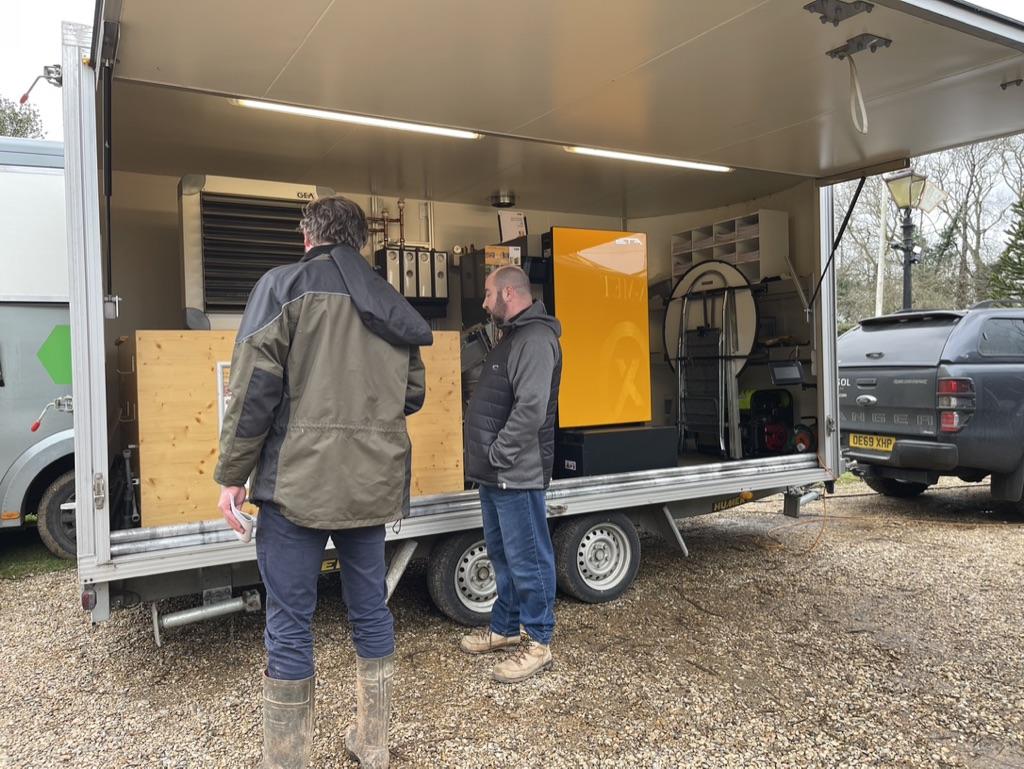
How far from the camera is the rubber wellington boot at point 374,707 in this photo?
2.52 meters

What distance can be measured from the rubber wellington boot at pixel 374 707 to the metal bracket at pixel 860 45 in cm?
281

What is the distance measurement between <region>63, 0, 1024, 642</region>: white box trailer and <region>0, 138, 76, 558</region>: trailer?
0.83m

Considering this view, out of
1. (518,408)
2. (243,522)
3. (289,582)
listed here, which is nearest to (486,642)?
(518,408)

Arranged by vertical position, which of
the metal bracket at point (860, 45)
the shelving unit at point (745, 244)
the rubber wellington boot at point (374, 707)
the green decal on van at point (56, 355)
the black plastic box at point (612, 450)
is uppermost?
the metal bracket at point (860, 45)

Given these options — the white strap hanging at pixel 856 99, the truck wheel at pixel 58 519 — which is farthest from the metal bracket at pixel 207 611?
the white strap hanging at pixel 856 99

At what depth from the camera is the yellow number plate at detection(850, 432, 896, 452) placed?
6496 millimetres

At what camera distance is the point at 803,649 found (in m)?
3.56

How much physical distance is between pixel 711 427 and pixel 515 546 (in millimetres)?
3057

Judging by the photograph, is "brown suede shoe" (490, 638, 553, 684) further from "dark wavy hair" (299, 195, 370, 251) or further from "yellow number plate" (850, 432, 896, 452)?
"yellow number plate" (850, 432, 896, 452)

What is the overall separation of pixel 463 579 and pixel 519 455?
3.30 feet

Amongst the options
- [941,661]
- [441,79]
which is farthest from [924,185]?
[441,79]

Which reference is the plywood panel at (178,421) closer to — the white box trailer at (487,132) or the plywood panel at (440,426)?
the white box trailer at (487,132)

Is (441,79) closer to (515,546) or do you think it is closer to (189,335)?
(189,335)

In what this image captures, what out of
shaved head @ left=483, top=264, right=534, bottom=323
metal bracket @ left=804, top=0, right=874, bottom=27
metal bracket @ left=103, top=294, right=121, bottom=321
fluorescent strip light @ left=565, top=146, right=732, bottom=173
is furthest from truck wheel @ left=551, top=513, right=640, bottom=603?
metal bracket @ left=804, top=0, right=874, bottom=27
